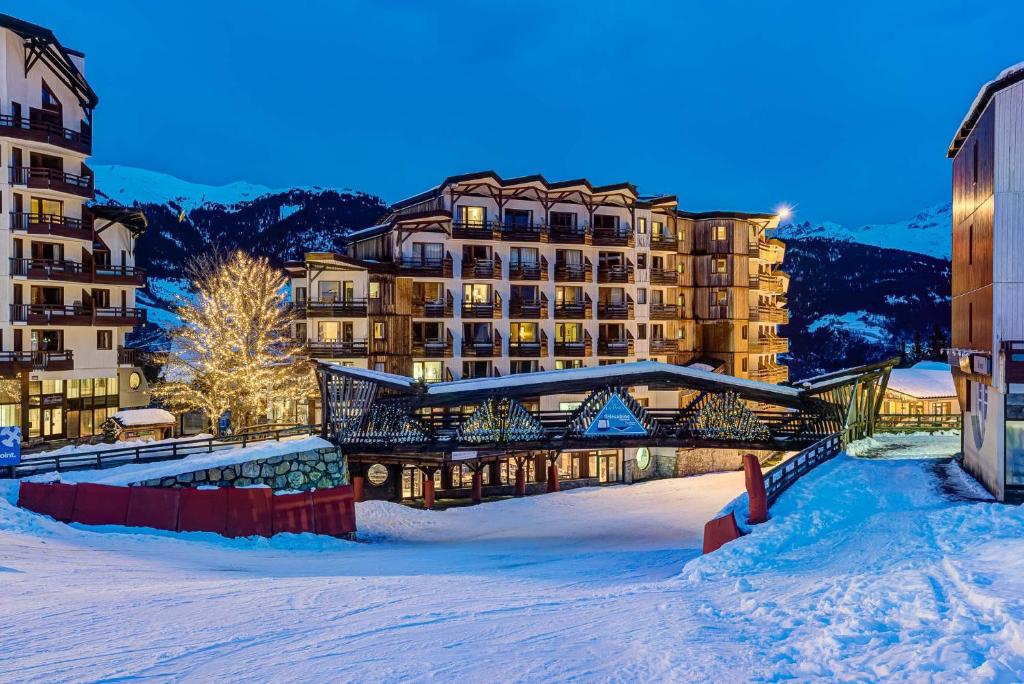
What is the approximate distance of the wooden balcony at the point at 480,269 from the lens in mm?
46594

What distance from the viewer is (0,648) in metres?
10.9

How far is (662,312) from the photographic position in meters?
51.9

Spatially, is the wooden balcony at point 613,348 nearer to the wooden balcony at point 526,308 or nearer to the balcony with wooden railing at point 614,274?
the balcony with wooden railing at point 614,274

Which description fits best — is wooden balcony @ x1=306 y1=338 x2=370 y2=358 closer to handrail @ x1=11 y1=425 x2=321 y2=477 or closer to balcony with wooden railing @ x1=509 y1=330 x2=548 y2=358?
balcony with wooden railing @ x1=509 y1=330 x2=548 y2=358

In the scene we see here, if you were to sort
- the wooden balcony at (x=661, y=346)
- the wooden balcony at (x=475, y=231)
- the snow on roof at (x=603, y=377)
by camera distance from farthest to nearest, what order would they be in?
1. the wooden balcony at (x=661, y=346)
2. the wooden balcony at (x=475, y=231)
3. the snow on roof at (x=603, y=377)

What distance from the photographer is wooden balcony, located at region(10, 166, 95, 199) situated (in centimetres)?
3941

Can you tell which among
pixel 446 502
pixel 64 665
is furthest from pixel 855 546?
pixel 446 502

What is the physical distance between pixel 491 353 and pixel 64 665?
37.2 meters

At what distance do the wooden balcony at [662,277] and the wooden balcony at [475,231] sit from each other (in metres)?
12.2

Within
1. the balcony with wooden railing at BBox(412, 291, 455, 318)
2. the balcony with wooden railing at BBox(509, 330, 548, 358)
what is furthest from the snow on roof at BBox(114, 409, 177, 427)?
the balcony with wooden railing at BBox(509, 330, 548, 358)

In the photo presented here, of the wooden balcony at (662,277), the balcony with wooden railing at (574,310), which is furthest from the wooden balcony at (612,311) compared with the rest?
the wooden balcony at (662,277)

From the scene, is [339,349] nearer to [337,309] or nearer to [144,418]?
[337,309]

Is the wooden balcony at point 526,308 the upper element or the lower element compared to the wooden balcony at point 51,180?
lower

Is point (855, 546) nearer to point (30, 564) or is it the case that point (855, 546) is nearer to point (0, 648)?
point (0, 648)
